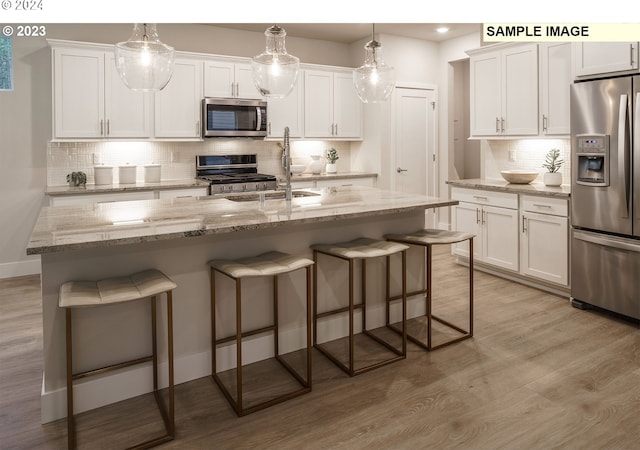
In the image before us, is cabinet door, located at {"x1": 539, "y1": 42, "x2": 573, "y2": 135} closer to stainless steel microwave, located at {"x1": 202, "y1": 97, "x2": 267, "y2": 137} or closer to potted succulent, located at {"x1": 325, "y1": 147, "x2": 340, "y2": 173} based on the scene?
potted succulent, located at {"x1": 325, "y1": 147, "x2": 340, "y2": 173}

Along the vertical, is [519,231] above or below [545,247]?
above

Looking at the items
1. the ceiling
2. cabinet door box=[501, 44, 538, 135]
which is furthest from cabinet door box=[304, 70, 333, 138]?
cabinet door box=[501, 44, 538, 135]

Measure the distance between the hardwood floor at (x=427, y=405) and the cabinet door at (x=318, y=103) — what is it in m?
3.68

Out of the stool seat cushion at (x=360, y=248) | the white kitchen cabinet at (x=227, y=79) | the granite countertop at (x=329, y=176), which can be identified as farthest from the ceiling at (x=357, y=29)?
the stool seat cushion at (x=360, y=248)

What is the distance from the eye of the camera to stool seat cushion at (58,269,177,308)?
6.82 ft

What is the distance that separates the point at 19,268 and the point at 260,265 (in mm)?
3858

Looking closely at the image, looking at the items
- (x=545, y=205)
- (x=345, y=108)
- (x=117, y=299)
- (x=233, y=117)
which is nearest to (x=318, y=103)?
(x=345, y=108)

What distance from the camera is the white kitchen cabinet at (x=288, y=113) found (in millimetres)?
5945

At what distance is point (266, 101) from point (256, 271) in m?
3.77

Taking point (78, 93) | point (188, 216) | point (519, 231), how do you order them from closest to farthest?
point (188, 216) → point (519, 231) → point (78, 93)

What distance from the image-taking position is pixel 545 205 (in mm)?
4309

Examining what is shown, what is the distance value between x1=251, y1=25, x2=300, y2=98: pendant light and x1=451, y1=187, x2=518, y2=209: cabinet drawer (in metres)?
2.59

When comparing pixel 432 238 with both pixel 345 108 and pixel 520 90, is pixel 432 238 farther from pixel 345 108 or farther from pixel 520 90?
pixel 345 108

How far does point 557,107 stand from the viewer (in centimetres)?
446
